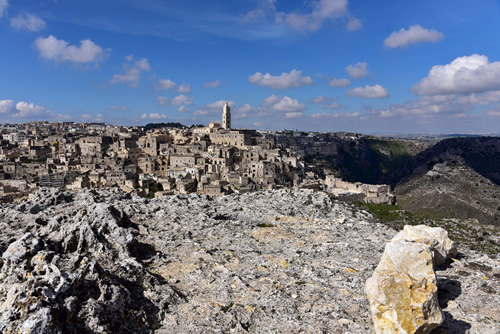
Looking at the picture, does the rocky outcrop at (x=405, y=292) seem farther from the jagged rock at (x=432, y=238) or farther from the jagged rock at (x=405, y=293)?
the jagged rock at (x=432, y=238)

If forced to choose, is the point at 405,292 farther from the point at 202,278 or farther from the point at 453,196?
the point at 453,196

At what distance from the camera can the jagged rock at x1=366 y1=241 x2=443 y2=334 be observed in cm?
786

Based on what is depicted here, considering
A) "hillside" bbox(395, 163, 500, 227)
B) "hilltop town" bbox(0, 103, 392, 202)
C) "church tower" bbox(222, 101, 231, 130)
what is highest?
"church tower" bbox(222, 101, 231, 130)

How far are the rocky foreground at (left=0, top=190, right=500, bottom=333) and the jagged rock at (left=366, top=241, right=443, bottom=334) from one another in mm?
1324

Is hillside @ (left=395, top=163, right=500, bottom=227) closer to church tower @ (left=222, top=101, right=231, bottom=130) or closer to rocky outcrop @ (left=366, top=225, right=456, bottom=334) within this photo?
church tower @ (left=222, top=101, right=231, bottom=130)

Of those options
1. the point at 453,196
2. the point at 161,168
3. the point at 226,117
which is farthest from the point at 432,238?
the point at 226,117

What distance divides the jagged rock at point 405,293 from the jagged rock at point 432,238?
3.31 metres

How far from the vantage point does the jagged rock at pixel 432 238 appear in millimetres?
12195

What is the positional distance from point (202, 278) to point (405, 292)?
7332mm

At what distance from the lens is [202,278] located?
1302 centimetres

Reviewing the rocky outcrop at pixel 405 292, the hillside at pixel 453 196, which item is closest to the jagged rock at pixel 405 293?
the rocky outcrop at pixel 405 292

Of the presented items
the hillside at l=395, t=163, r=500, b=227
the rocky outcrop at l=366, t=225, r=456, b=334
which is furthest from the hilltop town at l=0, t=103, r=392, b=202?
the rocky outcrop at l=366, t=225, r=456, b=334

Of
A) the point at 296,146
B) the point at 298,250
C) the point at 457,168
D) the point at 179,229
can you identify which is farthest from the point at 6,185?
the point at 457,168

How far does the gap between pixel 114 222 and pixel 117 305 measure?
8.15m
